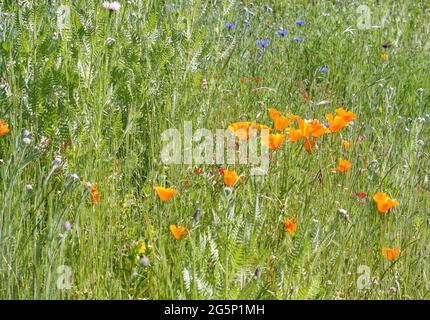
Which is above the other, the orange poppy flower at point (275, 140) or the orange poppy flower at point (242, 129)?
the orange poppy flower at point (242, 129)

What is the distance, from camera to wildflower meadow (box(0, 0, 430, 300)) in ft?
6.94

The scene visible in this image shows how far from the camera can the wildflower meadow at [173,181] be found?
83.3 inches

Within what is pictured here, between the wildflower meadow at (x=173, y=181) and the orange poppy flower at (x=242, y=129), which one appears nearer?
the wildflower meadow at (x=173, y=181)

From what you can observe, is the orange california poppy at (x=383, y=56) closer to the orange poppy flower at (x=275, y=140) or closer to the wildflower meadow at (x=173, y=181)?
the wildflower meadow at (x=173, y=181)

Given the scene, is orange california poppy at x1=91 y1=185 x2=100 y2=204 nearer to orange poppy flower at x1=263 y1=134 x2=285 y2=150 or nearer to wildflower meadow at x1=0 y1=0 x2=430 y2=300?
wildflower meadow at x1=0 y1=0 x2=430 y2=300

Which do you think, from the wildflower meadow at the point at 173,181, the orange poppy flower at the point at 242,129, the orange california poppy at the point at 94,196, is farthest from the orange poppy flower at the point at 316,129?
the orange california poppy at the point at 94,196

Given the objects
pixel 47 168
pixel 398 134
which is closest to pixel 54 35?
pixel 47 168

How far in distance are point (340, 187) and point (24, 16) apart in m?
1.33

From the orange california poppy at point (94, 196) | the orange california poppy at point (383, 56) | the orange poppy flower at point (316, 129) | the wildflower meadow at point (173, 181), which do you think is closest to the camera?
the wildflower meadow at point (173, 181)
